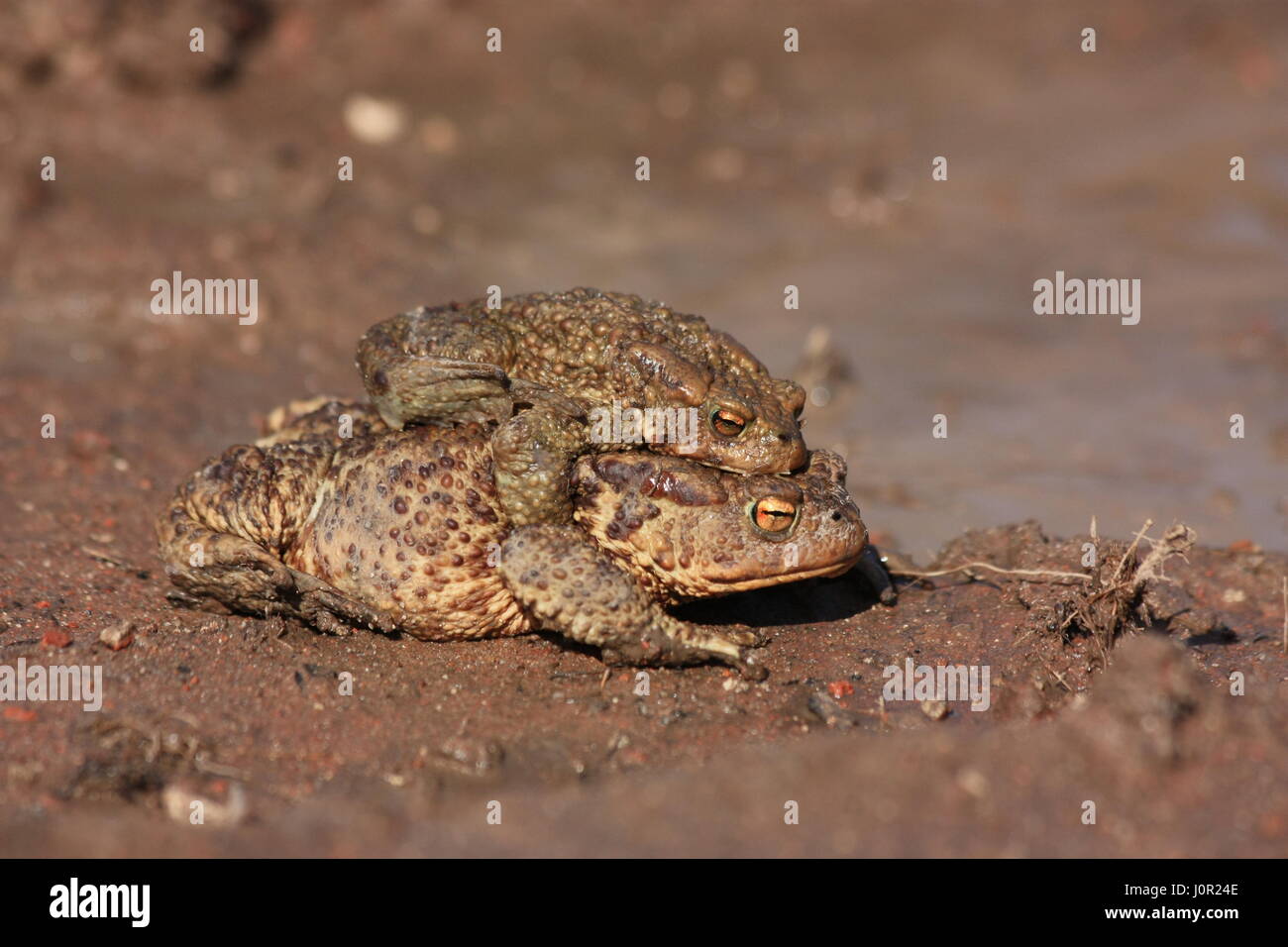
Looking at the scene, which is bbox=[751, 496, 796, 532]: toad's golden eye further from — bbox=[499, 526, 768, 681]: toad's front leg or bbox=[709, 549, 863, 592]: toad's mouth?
bbox=[499, 526, 768, 681]: toad's front leg

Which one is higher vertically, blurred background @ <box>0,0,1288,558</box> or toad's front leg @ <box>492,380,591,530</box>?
blurred background @ <box>0,0,1288,558</box>

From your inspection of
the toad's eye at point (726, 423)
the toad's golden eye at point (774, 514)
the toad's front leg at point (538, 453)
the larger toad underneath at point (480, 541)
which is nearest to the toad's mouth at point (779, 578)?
the larger toad underneath at point (480, 541)

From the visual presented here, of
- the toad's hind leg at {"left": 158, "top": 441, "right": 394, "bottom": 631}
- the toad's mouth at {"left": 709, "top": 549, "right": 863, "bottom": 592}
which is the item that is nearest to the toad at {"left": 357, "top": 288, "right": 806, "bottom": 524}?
the toad's mouth at {"left": 709, "top": 549, "right": 863, "bottom": 592}

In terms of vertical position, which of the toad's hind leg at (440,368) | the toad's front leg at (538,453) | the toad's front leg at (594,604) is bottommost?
the toad's front leg at (594,604)

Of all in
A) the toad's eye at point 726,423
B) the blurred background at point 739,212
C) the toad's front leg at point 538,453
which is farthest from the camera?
the blurred background at point 739,212

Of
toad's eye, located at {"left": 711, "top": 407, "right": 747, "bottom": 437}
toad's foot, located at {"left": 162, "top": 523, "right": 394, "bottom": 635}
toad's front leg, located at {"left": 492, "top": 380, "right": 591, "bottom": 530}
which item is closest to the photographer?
toad's front leg, located at {"left": 492, "top": 380, "right": 591, "bottom": 530}

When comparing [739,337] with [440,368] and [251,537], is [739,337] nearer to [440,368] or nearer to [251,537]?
[440,368]

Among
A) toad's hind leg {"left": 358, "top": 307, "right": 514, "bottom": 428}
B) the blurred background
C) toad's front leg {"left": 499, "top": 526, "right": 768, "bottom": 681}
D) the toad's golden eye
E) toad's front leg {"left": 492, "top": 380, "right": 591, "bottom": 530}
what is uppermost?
the blurred background

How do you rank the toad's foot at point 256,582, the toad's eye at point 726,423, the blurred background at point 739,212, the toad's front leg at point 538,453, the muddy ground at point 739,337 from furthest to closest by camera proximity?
1. the blurred background at point 739,212
2. the toad's foot at point 256,582
3. the toad's eye at point 726,423
4. the toad's front leg at point 538,453
5. the muddy ground at point 739,337

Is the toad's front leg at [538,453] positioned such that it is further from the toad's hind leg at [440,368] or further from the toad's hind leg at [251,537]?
the toad's hind leg at [251,537]
